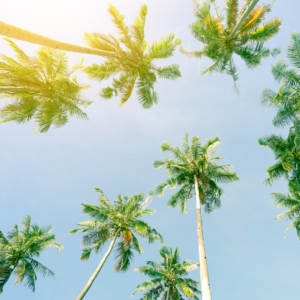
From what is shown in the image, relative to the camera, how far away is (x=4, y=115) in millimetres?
9875

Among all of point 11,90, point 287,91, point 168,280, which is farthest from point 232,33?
point 168,280

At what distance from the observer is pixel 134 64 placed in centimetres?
990

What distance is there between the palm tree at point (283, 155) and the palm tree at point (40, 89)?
52.0 feet

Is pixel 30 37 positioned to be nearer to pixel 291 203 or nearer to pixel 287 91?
pixel 287 91

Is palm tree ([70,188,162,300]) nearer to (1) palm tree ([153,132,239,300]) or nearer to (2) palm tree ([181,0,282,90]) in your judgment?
(1) palm tree ([153,132,239,300])

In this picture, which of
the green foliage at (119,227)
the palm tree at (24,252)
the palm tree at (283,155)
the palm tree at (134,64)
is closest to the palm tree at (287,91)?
the palm tree at (283,155)

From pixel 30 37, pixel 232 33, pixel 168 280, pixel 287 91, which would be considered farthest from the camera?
pixel 168 280

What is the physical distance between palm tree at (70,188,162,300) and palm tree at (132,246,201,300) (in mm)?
4475

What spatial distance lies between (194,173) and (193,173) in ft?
0.29

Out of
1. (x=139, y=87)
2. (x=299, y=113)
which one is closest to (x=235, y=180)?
(x=299, y=113)

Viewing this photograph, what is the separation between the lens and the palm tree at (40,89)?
8953 millimetres

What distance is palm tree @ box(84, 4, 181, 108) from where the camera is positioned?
8.70 m

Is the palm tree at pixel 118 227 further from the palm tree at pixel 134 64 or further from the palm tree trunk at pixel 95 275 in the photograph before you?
the palm tree at pixel 134 64

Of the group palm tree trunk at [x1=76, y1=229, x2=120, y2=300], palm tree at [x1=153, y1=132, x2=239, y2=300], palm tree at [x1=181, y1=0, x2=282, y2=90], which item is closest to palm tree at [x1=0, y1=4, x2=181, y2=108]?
palm tree at [x1=181, y1=0, x2=282, y2=90]
